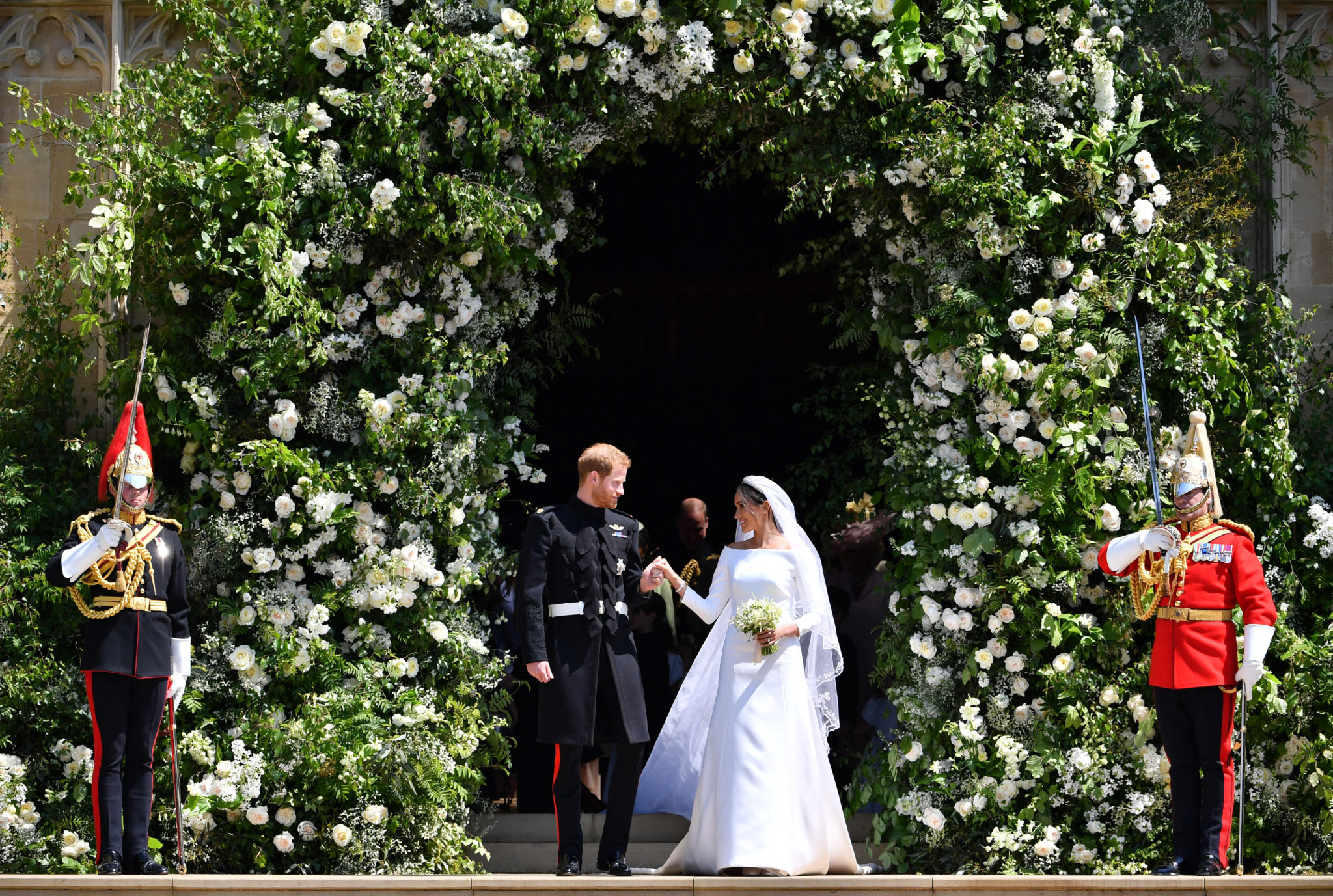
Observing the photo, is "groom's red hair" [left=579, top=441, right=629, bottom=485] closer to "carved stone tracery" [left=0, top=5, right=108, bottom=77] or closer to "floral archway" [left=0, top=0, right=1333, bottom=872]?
"floral archway" [left=0, top=0, right=1333, bottom=872]

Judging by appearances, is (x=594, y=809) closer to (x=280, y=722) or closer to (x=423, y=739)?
(x=423, y=739)

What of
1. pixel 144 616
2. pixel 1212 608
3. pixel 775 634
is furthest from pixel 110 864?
pixel 1212 608

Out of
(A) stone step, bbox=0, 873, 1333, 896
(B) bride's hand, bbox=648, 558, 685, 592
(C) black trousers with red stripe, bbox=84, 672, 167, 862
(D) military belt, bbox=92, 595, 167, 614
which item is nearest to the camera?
(A) stone step, bbox=0, 873, 1333, 896

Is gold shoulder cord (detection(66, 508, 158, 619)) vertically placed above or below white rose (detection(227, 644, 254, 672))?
above

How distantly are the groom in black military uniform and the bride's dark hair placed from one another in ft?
1.79

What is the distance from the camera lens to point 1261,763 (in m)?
7.13

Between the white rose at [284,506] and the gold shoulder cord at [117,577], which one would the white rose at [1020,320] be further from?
the gold shoulder cord at [117,577]

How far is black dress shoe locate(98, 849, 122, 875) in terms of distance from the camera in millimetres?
6320

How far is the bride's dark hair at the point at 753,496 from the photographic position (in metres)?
6.93

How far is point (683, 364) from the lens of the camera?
11.1 meters

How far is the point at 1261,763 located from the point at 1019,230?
288 centimetres

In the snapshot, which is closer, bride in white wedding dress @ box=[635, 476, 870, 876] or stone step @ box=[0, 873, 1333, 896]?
stone step @ box=[0, 873, 1333, 896]

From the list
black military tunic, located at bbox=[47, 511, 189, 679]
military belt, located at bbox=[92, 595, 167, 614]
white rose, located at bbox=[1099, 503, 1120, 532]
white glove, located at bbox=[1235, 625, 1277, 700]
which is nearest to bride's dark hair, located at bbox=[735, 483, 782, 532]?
white rose, located at bbox=[1099, 503, 1120, 532]

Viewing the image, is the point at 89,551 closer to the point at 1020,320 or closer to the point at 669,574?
the point at 669,574
